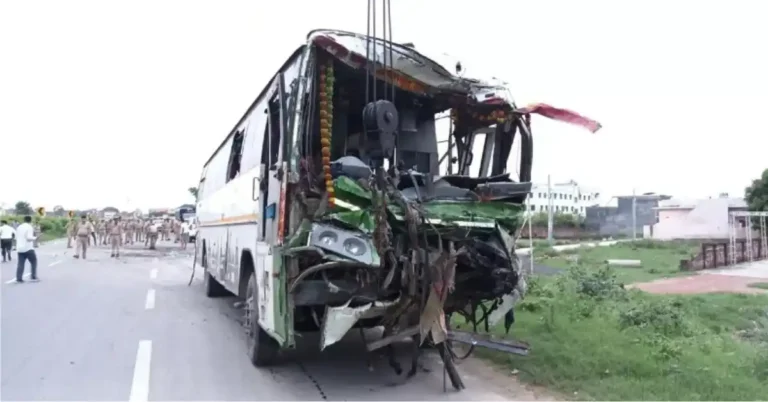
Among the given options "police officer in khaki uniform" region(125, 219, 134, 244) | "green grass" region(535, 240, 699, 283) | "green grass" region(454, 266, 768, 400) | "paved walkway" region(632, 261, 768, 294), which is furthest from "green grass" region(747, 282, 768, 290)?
"police officer in khaki uniform" region(125, 219, 134, 244)

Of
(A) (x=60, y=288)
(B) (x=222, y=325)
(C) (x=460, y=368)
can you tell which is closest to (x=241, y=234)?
(B) (x=222, y=325)

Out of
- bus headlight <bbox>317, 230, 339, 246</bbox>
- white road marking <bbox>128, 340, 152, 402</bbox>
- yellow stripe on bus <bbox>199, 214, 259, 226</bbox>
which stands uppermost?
yellow stripe on bus <bbox>199, 214, 259, 226</bbox>

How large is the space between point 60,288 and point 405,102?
→ 36.0 feet

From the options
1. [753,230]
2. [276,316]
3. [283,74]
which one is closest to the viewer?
[276,316]

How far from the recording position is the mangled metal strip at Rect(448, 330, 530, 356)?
637 cm

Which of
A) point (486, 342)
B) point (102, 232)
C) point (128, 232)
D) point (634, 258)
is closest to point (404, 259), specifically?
point (486, 342)

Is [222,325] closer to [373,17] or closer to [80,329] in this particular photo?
[80,329]

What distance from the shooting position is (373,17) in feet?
20.5

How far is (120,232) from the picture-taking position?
2919cm

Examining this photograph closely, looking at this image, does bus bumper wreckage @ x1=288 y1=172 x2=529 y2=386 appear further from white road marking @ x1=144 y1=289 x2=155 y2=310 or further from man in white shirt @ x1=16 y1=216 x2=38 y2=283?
man in white shirt @ x1=16 y1=216 x2=38 y2=283

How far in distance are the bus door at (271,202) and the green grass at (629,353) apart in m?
2.77

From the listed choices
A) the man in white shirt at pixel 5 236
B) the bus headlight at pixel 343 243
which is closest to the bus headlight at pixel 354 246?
the bus headlight at pixel 343 243

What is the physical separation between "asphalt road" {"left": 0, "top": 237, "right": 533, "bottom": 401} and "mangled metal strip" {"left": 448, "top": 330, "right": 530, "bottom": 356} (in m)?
0.43

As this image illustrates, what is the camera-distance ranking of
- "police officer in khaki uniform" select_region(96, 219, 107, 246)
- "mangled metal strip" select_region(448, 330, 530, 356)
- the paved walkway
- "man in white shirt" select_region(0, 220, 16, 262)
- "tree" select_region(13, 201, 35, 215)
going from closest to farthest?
"mangled metal strip" select_region(448, 330, 530, 356) → the paved walkway → "man in white shirt" select_region(0, 220, 16, 262) → "police officer in khaki uniform" select_region(96, 219, 107, 246) → "tree" select_region(13, 201, 35, 215)
